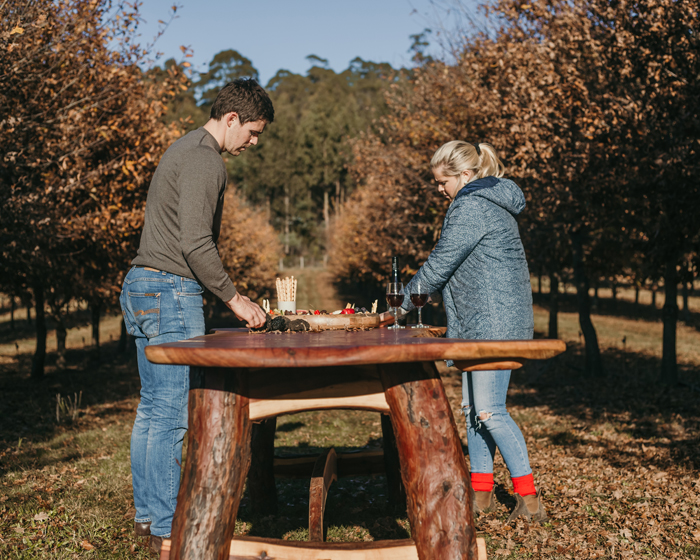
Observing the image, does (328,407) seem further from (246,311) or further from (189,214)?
(189,214)

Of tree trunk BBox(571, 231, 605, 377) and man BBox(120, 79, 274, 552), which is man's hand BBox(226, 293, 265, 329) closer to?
man BBox(120, 79, 274, 552)

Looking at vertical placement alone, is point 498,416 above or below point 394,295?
below

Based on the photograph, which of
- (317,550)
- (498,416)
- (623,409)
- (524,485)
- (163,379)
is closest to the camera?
(317,550)

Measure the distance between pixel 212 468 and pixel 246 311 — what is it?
78 centimetres

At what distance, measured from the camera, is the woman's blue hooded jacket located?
10.6 ft

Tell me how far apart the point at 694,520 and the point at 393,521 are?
189 centimetres

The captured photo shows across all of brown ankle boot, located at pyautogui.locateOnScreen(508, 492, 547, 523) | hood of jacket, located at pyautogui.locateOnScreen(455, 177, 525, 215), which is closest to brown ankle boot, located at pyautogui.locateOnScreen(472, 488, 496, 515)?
brown ankle boot, located at pyautogui.locateOnScreen(508, 492, 547, 523)

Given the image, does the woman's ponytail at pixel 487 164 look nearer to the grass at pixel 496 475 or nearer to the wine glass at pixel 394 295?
the wine glass at pixel 394 295

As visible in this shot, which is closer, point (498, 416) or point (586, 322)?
point (498, 416)

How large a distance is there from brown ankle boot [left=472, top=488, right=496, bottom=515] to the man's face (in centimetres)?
256

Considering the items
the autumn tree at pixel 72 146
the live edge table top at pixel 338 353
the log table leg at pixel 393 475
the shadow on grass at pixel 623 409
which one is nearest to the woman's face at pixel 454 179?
the log table leg at pixel 393 475

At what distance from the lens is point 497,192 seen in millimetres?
3287

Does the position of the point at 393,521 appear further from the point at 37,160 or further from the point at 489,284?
the point at 37,160

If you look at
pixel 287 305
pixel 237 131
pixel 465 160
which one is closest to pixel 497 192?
pixel 465 160
